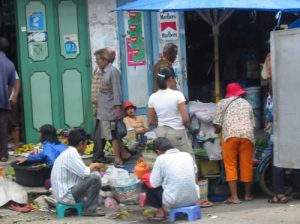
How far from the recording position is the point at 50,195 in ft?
28.7

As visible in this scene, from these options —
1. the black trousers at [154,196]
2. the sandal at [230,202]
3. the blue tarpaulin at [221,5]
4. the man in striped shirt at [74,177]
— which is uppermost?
the blue tarpaulin at [221,5]

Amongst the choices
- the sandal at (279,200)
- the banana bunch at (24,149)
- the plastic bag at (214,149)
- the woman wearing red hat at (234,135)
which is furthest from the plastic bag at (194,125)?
the banana bunch at (24,149)

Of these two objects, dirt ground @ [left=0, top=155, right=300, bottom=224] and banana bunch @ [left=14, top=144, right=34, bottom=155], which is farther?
banana bunch @ [left=14, top=144, right=34, bottom=155]

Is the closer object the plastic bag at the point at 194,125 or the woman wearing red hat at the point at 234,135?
the woman wearing red hat at the point at 234,135

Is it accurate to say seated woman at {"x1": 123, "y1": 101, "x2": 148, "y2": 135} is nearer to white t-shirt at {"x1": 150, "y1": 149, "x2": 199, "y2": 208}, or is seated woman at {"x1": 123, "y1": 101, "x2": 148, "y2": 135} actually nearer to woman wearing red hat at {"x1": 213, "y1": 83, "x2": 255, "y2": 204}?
woman wearing red hat at {"x1": 213, "y1": 83, "x2": 255, "y2": 204}

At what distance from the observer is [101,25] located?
36.2 feet

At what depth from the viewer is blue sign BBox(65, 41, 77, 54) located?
36.2ft

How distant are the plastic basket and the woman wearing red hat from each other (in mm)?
1148

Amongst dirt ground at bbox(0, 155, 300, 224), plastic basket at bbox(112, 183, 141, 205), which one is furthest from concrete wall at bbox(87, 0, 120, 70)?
dirt ground at bbox(0, 155, 300, 224)

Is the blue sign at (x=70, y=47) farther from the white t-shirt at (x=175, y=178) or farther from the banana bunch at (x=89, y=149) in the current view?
the white t-shirt at (x=175, y=178)

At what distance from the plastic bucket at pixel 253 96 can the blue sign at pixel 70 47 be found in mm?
3044

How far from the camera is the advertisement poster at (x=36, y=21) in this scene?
10.8 meters

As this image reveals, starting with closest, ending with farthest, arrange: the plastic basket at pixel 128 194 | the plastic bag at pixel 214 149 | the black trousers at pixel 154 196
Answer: the black trousers at pixel 154 196, the plastic basket at pixel 128 194, the plastic bag at pixel 214 149

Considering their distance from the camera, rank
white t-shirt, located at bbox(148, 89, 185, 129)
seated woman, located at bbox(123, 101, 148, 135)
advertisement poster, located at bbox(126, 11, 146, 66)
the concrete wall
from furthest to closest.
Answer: advertisement poster, located at bbox(126, 11, 146, 66), the concrete wall, seated woman, located at bbox(123, 101, 148, 135), white t-shirt, located at bbox(148, 89, 185, 129)
